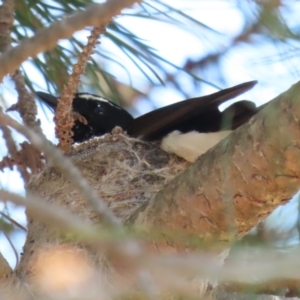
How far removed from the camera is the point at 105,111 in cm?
271

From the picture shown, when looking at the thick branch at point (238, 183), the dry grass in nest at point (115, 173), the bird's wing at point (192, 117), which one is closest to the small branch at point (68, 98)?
the dry grass in nest at point (115, 173)

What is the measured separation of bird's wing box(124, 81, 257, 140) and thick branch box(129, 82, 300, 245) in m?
0.45

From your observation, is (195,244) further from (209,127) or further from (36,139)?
(209,127)

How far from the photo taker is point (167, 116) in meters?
2.06

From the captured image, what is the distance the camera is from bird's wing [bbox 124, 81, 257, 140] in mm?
1767

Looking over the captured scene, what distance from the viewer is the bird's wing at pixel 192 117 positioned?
1767 millimetres

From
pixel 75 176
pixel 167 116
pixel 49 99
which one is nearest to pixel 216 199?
pixel 75 176

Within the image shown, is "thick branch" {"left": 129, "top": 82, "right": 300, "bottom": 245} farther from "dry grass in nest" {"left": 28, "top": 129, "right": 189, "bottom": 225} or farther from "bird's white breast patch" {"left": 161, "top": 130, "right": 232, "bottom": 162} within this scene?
"bird's white breast patch" {"left": 161, "top": 130, "right": 232, "bottom": 162}

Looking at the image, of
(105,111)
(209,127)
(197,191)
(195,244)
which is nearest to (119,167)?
(209,127)

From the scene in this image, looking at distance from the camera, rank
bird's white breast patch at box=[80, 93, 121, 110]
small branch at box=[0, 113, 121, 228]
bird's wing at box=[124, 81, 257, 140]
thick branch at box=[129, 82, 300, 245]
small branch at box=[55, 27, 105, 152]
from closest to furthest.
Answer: small branch at box=[0, 113, 121, 228] → thick branch at box=[129, 82, 300, 245] → small branch at box=[55, 27, 105, 152] → bird's wing at box=[124, 81, 257, 140] → bird's white breast patch at box=[80, 93, 121, 110]

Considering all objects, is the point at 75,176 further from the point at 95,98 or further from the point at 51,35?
the point at 95,98

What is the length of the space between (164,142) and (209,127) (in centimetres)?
20

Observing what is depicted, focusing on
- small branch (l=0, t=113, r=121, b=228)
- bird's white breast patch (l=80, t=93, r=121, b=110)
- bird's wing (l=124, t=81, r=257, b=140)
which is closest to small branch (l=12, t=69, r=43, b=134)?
bird's wing (l=124, t=81, r=257, b=140)

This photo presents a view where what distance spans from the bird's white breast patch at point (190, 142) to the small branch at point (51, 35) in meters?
1.12
